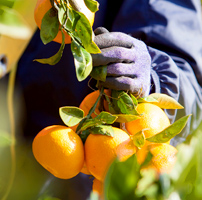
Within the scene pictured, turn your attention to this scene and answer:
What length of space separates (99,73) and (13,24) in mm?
413

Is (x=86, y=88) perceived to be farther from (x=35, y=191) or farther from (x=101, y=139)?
(x=101, y=139)

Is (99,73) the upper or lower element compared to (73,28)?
lower

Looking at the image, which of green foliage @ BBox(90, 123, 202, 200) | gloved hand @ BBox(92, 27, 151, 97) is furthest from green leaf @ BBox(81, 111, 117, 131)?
green foliage @ BBox(90, 123, 202, 200)

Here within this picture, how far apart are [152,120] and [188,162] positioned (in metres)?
0.36

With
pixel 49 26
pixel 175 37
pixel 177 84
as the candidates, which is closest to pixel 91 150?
pixel 49 26

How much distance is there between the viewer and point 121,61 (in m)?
0.63

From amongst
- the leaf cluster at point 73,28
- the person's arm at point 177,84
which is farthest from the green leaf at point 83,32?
the person's arm at point 177,84

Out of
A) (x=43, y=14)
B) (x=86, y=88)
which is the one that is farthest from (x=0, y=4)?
(x=86, y=88)

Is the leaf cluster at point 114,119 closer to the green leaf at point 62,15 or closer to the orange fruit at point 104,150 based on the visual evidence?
the orange fruit at point 104,150

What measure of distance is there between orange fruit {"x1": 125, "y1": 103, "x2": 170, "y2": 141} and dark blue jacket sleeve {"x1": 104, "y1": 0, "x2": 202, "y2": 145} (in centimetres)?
37

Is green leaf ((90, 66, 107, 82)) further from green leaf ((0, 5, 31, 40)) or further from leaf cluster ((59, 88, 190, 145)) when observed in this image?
green leaf ((0, 5, 31, 40))

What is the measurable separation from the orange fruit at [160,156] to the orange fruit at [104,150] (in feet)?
0.06

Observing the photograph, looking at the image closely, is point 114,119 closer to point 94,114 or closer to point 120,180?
point 94,114

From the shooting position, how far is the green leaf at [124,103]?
53 cm
